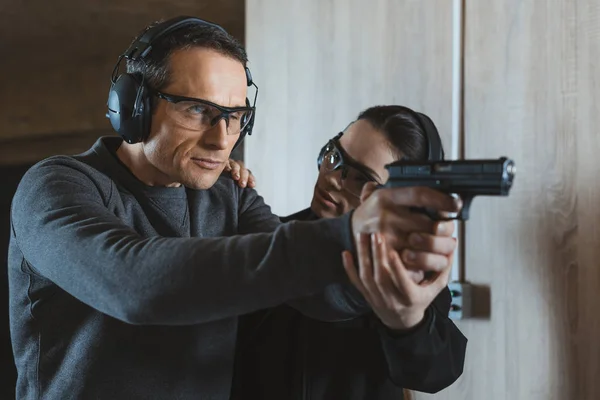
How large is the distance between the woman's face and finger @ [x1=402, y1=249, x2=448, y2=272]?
0.54 meters

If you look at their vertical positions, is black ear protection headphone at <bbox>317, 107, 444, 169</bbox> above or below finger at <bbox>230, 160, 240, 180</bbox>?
above

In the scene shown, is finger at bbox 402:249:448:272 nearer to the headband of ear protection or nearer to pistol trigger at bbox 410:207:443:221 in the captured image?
pistol trigger at bbox 410:207:443:221

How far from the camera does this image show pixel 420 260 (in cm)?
87

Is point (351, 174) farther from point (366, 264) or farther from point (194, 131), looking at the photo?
point (366, 264)

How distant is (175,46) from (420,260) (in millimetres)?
581

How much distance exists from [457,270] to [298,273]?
38.2 inches

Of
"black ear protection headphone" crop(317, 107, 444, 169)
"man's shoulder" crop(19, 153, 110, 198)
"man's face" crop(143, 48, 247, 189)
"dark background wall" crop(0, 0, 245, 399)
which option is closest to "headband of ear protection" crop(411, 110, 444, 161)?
"black ear protection headphone" crop(317, 107, 444, 169)

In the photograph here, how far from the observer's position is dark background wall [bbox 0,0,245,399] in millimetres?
2881

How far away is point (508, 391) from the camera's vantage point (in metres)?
1.62

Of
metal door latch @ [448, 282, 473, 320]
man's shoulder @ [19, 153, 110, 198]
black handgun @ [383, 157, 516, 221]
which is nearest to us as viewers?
black handgun @ [383, 157, 516, 221]

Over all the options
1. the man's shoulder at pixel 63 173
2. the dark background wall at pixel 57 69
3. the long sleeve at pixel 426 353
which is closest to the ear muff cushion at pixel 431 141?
the long sleeve at pixel 426 353

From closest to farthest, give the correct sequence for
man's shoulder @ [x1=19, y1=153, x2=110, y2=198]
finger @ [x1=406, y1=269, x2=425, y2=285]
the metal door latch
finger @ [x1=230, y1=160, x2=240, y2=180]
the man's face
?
1. finger @ [x1=406, y1=269, x2=425, y2=285]
2. man's shoulder @ [x1=19, y1=153, x2=110, y2=198]
3. the man's face
4. finger @ [x1=230, y1=160, x2=240, y2=180]
5. the metal door latch

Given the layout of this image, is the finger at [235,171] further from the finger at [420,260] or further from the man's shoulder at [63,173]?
the finger at [420,260]

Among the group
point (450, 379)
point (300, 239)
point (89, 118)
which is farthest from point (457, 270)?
point (89, 118)
